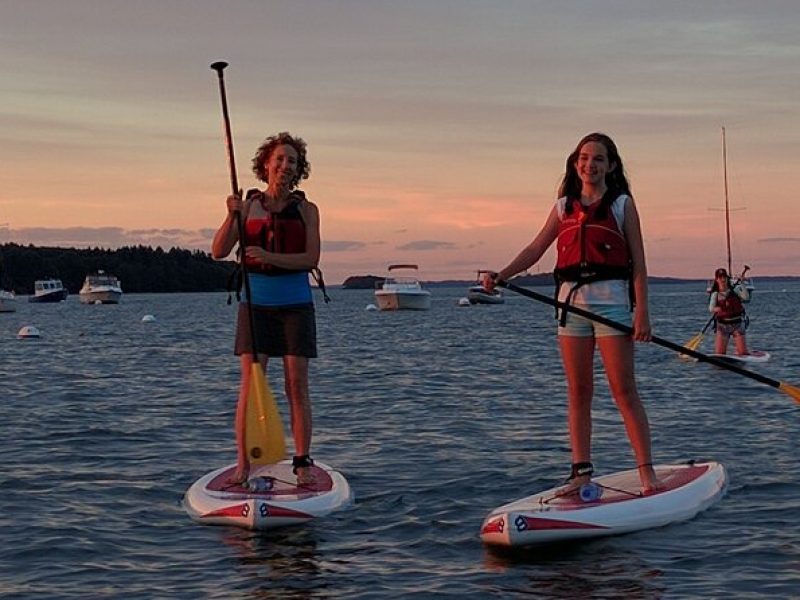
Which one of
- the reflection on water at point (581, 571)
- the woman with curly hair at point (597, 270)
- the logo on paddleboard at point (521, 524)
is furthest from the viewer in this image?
the woman with curly hair at point (597, 270)

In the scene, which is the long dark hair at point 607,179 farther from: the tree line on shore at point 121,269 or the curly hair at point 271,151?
the tree line on shore at point 121,269

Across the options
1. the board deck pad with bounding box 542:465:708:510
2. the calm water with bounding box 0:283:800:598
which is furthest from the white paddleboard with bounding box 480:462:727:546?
the calm water with bounding box 0:283:800:598

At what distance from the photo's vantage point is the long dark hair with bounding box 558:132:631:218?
25.8ft

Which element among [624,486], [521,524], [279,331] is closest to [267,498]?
[279,331]

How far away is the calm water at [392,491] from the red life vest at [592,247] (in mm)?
1688

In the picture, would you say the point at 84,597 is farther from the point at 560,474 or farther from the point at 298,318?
the point at 560,474

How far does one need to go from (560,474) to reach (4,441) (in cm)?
629

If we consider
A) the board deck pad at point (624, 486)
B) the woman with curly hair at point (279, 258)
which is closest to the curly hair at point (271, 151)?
the woman with curly hair at point (279, 258)

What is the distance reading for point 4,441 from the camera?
13.6 m

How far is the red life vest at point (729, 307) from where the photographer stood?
2322 centimetres

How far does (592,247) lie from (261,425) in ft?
8.75

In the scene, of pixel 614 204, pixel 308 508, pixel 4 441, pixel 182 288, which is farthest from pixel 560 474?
pixel 182 288

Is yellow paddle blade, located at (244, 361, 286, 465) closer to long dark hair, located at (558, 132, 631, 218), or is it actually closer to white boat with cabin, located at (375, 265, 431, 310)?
long dark hair, located at (558, 132, 631, 218)

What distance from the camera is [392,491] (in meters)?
10.1
